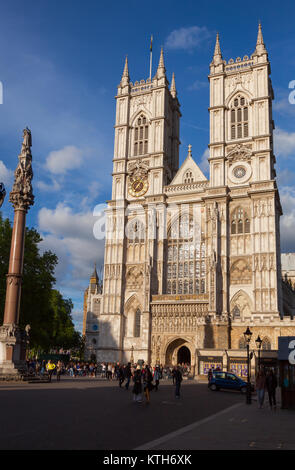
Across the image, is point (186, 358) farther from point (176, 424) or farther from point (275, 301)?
point (176, 424)

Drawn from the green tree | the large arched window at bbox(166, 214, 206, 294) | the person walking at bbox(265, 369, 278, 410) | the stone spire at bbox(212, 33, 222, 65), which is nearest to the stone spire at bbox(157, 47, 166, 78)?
the stone spire at bbox(212, 33, 222, 65)

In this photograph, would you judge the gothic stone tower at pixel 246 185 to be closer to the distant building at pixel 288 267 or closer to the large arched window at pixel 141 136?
the large arched window at pixel 141 136

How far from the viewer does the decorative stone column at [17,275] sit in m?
26.4

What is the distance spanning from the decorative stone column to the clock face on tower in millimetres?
26067

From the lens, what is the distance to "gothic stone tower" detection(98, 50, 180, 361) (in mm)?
52531

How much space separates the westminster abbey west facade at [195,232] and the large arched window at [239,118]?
0.12m

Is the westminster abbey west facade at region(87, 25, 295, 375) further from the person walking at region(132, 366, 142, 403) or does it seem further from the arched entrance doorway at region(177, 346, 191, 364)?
the person walking at region(132, 366, 142, 403)

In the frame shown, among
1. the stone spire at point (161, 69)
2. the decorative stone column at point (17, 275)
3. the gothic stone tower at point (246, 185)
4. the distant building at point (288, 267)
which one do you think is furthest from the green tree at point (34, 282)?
the distant building at point (288, 267)

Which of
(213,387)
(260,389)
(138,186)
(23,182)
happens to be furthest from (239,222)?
(260,389)

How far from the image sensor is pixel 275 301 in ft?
149

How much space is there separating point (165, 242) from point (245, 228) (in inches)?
379

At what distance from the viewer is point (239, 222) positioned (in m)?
50.8

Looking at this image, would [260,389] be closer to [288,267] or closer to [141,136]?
[141,136]
